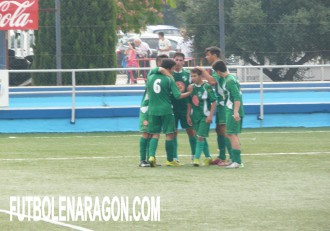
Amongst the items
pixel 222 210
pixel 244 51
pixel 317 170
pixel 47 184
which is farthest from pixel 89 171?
pixel 244 51

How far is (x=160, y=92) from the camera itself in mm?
16656

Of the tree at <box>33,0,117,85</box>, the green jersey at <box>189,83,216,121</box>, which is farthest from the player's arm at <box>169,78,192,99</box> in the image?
the tree at <box>33,0,117,85</box>

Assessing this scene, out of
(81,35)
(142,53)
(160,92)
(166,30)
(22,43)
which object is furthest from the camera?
(166,30)

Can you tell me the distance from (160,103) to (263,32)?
62.5ft

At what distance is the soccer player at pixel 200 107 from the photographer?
1688 cm

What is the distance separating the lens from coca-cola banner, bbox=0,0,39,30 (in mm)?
27297

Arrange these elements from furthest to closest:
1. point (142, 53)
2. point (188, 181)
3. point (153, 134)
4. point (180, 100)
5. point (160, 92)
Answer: point (142, 53) < point (180, 100) < point (153, 134) < point (160, 92) < point (188, 181)

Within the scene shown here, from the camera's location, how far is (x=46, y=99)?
2695cm

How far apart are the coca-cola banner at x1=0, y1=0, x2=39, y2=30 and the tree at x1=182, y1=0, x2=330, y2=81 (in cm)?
863

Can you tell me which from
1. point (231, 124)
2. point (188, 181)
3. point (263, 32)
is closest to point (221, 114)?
point (231, 124)

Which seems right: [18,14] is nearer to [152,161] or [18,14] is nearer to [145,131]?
[145,131]

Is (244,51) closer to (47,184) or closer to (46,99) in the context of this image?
(46,99)

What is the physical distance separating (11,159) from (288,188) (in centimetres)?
575

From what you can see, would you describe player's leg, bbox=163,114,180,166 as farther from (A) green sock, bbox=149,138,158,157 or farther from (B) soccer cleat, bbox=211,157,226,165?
(B) soccer cleat, bbox=211,157,226,165
